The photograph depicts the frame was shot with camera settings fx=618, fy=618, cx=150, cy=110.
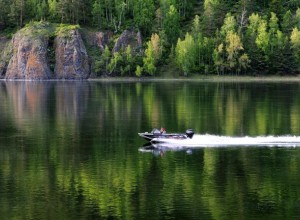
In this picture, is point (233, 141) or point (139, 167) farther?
point (233, 141)

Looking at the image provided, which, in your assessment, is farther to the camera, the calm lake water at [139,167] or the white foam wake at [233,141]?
the white foam wake at [233,141]

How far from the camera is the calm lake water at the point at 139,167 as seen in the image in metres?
50.6

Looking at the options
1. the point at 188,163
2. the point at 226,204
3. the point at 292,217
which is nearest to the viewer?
the point at 292,217

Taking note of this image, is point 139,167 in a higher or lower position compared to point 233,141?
lower

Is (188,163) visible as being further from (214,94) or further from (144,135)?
(214,94)

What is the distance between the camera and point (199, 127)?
313 feet

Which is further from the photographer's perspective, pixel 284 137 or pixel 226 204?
pixel 284 137

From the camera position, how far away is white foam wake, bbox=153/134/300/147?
8044cm

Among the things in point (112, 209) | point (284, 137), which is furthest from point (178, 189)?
point (284, 137)

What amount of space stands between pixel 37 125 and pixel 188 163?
128 ft

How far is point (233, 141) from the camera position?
269ft

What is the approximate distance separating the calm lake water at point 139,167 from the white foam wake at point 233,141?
107 inches

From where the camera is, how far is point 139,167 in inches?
2616

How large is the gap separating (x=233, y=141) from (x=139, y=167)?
19.8m
